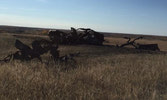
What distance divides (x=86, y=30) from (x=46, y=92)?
1395 centimetres

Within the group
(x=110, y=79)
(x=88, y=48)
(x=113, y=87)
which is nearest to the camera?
(x=113, y=87)

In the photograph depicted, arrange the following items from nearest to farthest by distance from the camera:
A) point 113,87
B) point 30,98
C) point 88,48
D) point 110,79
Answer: point 30,98 < point 113,87 < point 110,79 < point 88,48

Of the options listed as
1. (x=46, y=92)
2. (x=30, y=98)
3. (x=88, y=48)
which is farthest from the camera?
(x=88, y=48)

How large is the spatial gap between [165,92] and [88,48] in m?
10.4

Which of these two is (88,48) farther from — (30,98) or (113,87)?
(30,98)

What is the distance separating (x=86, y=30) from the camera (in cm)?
1964

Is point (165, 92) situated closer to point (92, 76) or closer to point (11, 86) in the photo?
point (92, 76)

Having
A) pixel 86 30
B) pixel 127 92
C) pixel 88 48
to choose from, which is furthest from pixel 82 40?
pixel 127 92

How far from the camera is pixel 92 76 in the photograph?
768cm

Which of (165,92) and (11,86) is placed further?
(165,92)

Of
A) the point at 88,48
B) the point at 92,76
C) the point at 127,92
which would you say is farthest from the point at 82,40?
the point at 127,92

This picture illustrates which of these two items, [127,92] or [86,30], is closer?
[127,92]

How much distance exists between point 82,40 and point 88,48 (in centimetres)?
251

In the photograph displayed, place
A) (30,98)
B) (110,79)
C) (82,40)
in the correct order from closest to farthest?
(30,98) → (110,79) → (82,40)
